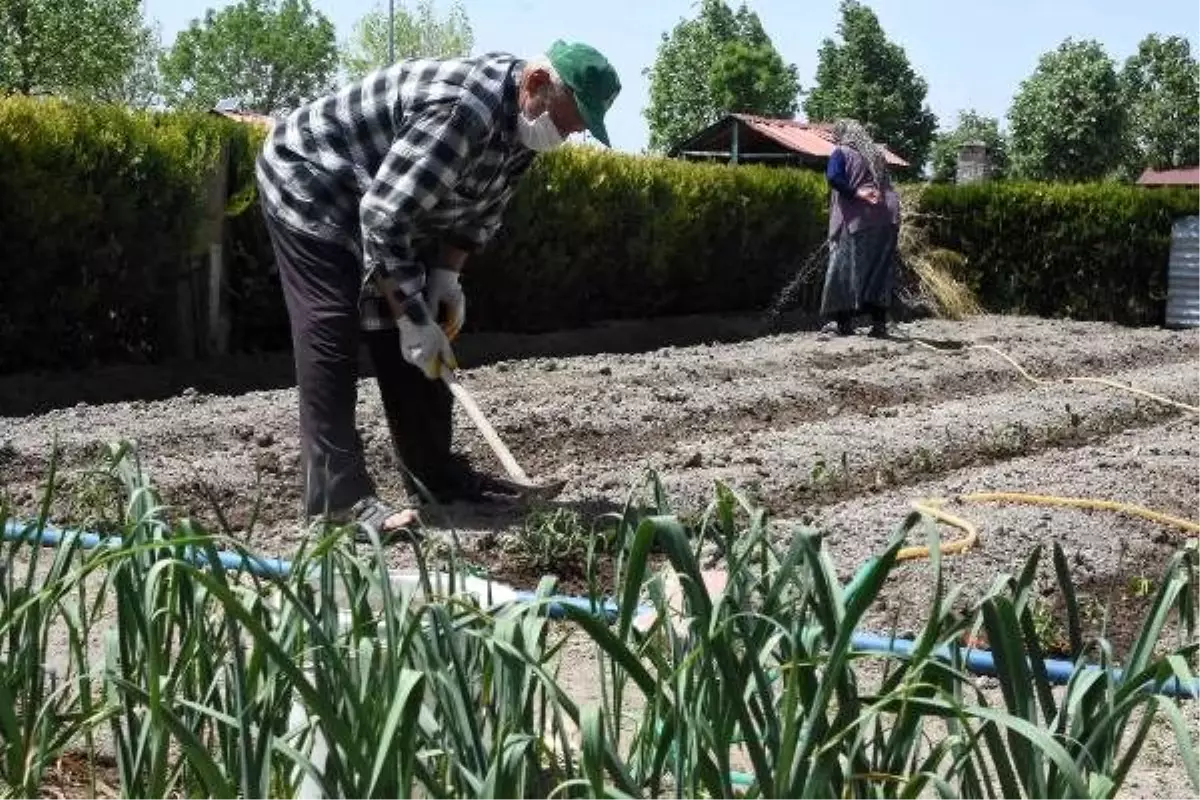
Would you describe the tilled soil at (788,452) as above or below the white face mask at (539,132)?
below

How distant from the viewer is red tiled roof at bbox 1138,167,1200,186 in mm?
45375

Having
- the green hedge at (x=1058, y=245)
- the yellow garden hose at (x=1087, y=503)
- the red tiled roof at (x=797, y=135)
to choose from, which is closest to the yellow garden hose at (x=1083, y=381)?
the yellow garden hose at (x=1087, y=503)

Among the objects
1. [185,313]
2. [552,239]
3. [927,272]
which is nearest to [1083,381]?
[552,239]

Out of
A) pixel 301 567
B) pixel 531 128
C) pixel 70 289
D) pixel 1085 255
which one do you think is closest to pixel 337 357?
pixel 531 128

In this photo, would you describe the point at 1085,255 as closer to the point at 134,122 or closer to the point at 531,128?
the point at 134,122

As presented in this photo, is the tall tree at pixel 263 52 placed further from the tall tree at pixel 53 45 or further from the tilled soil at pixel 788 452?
the tilled soil at pixel 788 452

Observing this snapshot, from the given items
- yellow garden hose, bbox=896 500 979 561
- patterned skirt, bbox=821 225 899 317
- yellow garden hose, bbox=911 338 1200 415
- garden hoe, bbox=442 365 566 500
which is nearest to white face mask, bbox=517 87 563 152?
garden hoe, bbox=442 365 566 500

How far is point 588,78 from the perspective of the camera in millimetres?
3637

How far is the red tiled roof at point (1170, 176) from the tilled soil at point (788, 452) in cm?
3935

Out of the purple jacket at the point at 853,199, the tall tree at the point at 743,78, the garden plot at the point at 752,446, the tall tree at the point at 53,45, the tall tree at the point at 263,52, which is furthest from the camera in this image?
the tall tree at the point at 263,52

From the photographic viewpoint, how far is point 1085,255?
49.4 ft

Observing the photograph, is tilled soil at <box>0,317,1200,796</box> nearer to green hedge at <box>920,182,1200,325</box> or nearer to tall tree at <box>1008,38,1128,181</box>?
green hedge at <box>920,182,1200,325</box>

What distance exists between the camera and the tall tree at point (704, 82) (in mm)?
52719

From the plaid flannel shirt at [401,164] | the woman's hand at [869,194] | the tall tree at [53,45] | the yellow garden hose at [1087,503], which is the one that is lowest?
the yellow garden hose at [1087,503]
